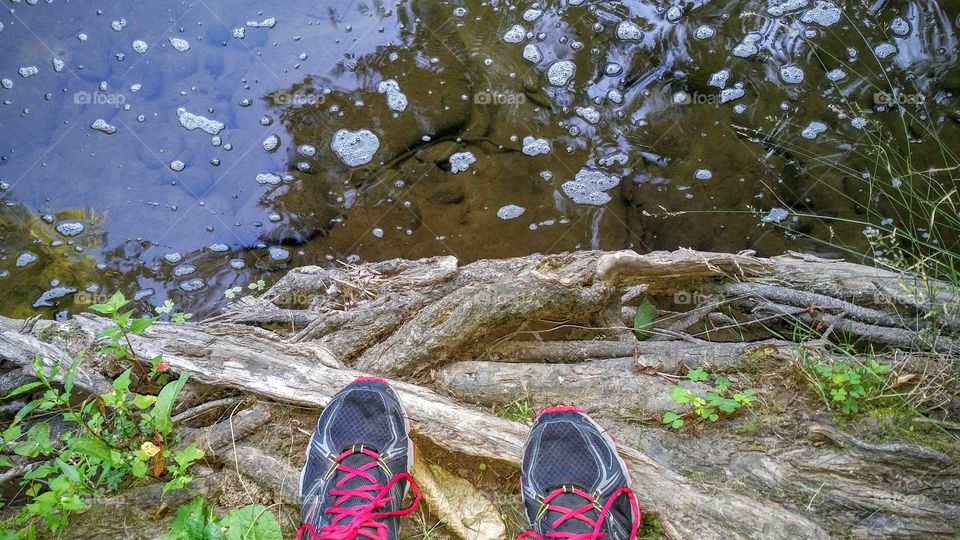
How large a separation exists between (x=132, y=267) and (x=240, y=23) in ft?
5.12

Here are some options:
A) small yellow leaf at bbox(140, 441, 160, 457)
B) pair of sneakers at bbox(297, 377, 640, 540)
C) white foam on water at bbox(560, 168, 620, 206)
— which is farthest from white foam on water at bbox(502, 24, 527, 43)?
small yellow leaf at bbox(140, 441, 160, 457)

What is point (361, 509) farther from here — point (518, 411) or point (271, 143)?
point (271, 143)

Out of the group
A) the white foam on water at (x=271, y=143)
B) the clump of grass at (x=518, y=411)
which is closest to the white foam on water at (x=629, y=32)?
the white foam on water at (x=271, y=143)

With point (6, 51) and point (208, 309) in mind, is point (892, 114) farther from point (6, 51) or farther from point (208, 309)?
point (6, 51)

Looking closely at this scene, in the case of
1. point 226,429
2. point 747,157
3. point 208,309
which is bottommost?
point 208,309

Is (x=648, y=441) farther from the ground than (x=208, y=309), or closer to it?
farther from the ground

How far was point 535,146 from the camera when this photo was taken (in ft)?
10.2

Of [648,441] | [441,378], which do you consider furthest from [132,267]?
[648,441]

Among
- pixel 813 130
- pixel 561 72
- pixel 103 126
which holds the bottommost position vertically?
pixel 103 126

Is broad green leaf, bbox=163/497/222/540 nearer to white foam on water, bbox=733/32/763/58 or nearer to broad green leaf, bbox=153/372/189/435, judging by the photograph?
broad green leaf, bbox=153/372/189/435

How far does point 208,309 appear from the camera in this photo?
2.92 metres

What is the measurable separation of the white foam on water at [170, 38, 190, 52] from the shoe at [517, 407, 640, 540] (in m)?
3.02

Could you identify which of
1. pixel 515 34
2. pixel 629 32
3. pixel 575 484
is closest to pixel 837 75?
pixel 629 32

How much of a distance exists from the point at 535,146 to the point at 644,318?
4.00 ft
